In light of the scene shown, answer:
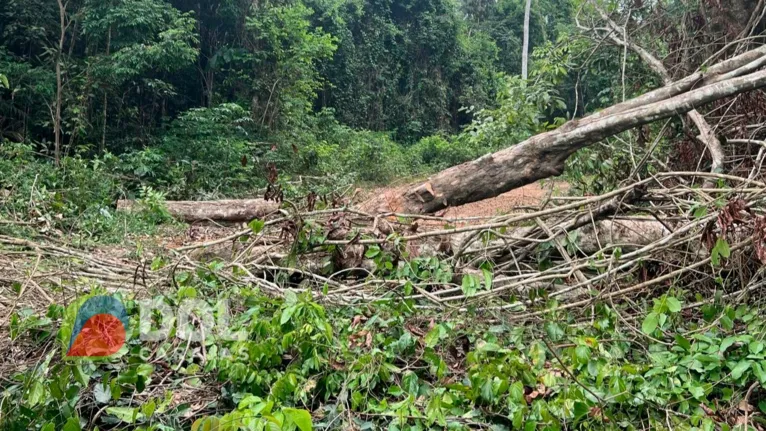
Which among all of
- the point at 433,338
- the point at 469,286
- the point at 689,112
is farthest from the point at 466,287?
the point at 689,112

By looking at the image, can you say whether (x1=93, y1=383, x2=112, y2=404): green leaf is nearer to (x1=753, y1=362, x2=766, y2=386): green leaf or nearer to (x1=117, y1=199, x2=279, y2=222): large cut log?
(x1=753, y1=362, x2=766, y2=386): green leaf

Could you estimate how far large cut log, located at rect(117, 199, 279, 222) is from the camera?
248 inches

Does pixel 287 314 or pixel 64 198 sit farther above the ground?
pixel 287 314

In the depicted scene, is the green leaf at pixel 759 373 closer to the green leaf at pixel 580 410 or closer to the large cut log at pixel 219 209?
the green leaf at pixel 580 410

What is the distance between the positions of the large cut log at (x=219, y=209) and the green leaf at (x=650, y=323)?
4401 millimetres

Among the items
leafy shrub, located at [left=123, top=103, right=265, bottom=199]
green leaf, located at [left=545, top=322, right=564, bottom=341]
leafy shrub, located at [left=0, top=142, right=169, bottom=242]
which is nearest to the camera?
green leaf, located at [left=545, top=322, right=564, bottom=341]

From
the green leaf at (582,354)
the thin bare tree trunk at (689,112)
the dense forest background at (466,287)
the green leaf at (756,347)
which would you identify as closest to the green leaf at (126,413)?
the dense forest background at (466,287)

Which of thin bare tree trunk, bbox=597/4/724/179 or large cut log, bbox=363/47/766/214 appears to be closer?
large cut log, bbox=363/47/766/214

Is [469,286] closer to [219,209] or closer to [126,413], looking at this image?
[126,413]

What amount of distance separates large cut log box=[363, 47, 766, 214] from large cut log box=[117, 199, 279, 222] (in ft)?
7.82

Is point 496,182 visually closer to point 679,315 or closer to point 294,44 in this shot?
point 679,315

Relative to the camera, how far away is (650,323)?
217 cm

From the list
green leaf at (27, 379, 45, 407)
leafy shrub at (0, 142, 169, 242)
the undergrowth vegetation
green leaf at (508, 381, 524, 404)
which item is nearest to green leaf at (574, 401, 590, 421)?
the undergrowth vegetation

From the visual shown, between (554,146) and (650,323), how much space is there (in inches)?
72.3
